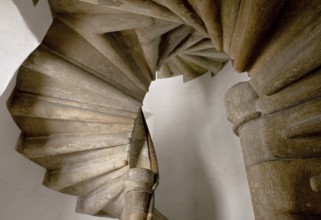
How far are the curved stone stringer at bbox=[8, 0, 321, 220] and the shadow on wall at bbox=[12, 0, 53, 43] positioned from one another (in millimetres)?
92

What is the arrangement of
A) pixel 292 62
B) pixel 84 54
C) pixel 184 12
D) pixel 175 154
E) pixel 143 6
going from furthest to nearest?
pixel 175 154, pixel 84 54, pixel 143 6, pixel 184 12, pixel 292 62

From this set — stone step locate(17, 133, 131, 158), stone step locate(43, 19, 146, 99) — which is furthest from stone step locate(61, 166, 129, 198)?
stone step locate(43, 19, 146, 99)

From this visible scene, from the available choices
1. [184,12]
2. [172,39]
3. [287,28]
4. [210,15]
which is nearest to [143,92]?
[172,39]

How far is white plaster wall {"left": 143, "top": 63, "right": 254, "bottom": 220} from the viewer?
2.12 meters

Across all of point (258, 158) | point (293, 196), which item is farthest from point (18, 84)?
point (293, 196)

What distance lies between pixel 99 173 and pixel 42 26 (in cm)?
122

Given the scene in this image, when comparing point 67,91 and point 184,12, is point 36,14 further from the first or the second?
point 184,12

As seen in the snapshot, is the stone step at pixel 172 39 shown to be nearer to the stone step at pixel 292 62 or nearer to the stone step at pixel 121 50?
the stone step at pixel 121 50

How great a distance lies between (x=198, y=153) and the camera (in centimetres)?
264

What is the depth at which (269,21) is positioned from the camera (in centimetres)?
94

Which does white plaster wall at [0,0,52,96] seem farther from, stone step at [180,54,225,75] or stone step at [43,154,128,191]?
stone step at [180,54,225,75]

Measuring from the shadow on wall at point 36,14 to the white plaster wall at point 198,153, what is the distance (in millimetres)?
1682

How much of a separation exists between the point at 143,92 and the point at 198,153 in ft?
3.24

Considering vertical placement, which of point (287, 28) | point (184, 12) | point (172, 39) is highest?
point (172, 39)
